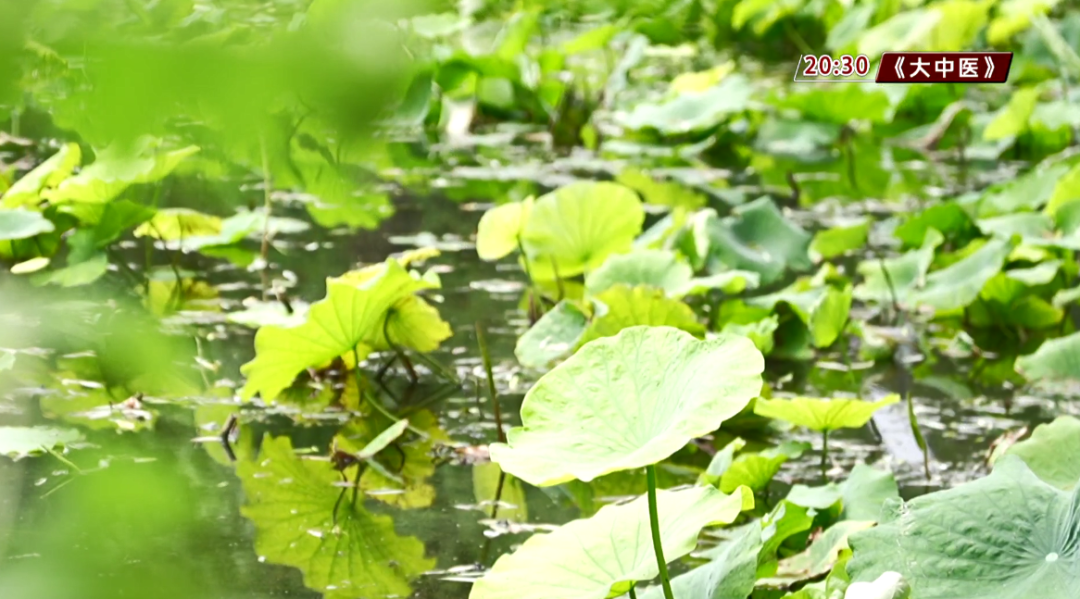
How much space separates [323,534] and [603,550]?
387mm

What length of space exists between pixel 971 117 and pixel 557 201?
2.01 meters

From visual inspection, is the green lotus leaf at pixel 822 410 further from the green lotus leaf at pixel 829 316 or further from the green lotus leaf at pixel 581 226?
the green lotus leaf at pixel 581 226

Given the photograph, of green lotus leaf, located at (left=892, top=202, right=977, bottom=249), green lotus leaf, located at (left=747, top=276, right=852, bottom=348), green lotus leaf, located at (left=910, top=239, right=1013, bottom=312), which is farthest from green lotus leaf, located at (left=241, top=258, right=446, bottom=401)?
green lotus leaf, located at (left=892, top=202, right=977, bottom=249)

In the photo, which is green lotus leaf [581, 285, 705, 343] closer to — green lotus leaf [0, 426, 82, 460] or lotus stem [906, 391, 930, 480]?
lotus stem [906, 391, 930, 480]

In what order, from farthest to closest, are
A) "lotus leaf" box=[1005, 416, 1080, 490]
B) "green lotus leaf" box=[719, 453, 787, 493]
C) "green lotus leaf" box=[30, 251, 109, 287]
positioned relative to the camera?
"green lotus leaf" box=[30, 251, 109, 287] → "green lotus leaf" box=[719, 453, 787, 493] → "lotus leaf" box=[1005, 416, 1080, 490]

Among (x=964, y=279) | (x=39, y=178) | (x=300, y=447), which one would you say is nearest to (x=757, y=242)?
(x=964, y=279)

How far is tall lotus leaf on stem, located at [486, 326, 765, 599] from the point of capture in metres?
0.90

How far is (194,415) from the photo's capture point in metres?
1.57

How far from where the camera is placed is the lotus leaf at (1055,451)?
3.82 ft

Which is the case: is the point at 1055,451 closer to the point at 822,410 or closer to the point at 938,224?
the point at 822,410

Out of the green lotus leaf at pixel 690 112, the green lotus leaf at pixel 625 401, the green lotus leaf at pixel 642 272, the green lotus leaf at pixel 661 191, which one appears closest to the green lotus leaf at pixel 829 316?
the green lotus leaf at pixel 642 272

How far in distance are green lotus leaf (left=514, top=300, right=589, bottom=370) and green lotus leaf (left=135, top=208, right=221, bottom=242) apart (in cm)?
65

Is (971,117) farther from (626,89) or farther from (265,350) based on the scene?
(265,350)

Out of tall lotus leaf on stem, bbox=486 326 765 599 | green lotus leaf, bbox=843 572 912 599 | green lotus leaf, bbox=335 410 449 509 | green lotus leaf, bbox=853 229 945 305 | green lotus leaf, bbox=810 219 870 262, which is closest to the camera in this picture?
green lotus leaf, bbox=843 572 912 599
